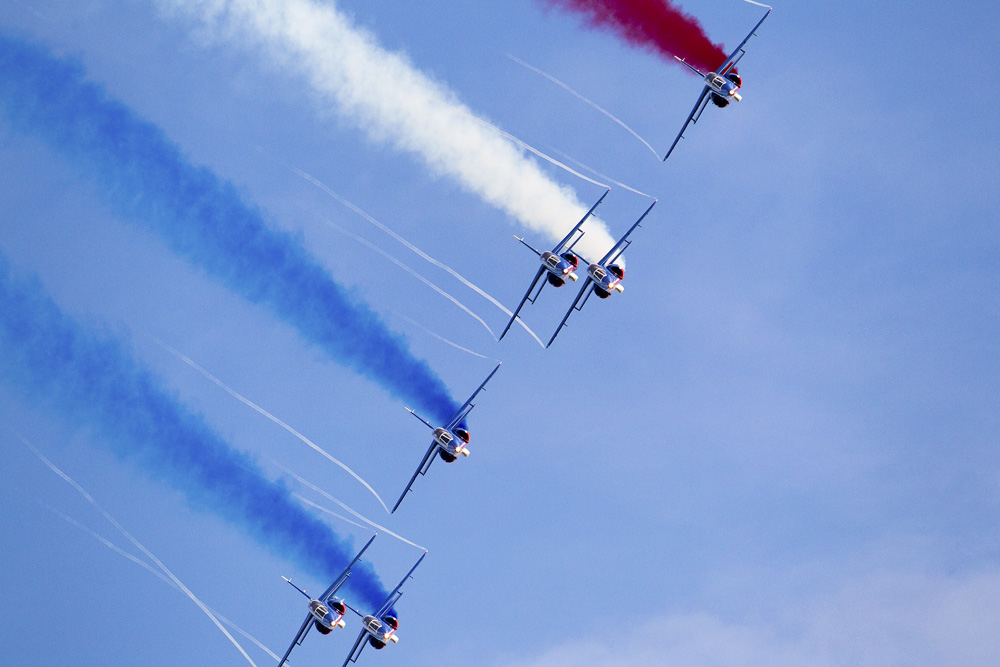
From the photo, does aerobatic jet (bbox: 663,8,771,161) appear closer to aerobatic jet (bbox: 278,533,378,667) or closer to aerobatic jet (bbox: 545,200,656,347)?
aerobatic jet (bbox: 545,200,656,347)

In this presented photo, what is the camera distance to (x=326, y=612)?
63844 millimetres

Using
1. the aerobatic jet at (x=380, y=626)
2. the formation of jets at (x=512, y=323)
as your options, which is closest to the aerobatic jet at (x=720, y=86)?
the formation of jets at (x=512, y=323)

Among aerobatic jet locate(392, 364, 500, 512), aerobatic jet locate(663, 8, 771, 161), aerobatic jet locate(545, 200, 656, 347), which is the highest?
aerobatic jet locate(663, 8, 771, 161)

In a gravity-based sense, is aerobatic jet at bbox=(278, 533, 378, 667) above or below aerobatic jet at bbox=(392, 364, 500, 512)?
below

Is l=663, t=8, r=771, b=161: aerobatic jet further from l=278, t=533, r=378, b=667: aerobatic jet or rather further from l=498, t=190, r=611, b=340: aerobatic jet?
l=278, t=533, r=378, b=667: aerobatic jet

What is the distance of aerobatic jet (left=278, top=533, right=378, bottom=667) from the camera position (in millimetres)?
63719

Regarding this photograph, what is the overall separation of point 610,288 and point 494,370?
8.01m

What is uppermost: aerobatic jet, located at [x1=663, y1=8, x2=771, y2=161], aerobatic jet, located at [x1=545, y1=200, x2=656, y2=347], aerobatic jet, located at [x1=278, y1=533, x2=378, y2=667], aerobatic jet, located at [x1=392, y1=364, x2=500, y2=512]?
aerobatic jet, located at [x1=663, y1=8, x2=771, y2=161]

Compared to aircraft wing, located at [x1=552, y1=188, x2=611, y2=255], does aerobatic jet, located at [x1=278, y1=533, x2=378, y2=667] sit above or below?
below

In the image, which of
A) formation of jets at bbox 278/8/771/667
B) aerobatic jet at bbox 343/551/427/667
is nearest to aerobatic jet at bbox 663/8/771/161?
formation of jets at bbox 278/8/771/667

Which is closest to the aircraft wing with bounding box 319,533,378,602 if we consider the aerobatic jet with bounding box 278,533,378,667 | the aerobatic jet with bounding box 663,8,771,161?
the aerobatic jet with bounding box 278,533,378,667

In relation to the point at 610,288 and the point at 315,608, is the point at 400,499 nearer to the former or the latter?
the point at 315,608

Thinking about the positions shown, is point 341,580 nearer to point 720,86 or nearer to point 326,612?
point 326,612

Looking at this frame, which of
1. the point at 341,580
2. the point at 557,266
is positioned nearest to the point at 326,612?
the point at 341,580
